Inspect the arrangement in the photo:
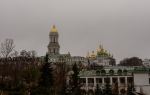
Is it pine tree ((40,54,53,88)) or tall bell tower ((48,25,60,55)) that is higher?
tall bell tower ((48,25,60,55))

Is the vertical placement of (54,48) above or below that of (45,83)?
above

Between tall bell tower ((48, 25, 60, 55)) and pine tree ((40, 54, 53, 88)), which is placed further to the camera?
tall bell tower ((48, 25, 60, 55))

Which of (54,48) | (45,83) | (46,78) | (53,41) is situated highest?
(53,41)

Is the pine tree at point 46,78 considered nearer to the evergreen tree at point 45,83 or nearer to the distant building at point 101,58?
the evergreen tree at point 45,83

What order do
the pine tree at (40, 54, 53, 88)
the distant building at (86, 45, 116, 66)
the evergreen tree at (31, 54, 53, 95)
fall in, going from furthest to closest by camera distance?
the distant building at (86, 45, 116, 66) < the pine tree at (40, 54, 53, 88) < the evergreen tree at (31, 54, 53, 95)

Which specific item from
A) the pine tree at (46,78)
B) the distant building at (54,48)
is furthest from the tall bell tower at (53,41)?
the pine tree at (46,78)

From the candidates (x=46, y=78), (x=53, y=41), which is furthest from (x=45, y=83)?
(x=53, y=41)

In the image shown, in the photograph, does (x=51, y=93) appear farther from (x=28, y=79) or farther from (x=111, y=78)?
(x=111, y=78)

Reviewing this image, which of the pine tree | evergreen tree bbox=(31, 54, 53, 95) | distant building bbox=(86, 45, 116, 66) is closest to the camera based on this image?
evergreen tree bbox=(31, 54, 53, 95)

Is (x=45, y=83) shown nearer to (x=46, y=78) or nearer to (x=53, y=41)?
(x=46, y=78)

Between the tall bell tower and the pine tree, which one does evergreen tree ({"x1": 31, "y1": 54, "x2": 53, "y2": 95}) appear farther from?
the tall bell tower

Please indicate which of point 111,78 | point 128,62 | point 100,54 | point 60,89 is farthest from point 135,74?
point 100,54

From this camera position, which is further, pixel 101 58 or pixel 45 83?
pixel 101 58

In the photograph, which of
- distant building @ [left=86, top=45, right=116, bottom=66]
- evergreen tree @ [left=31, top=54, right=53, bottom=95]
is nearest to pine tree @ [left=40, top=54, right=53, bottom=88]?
evergreen tree @ [left=31, top=54, right=53, bottom=95]
